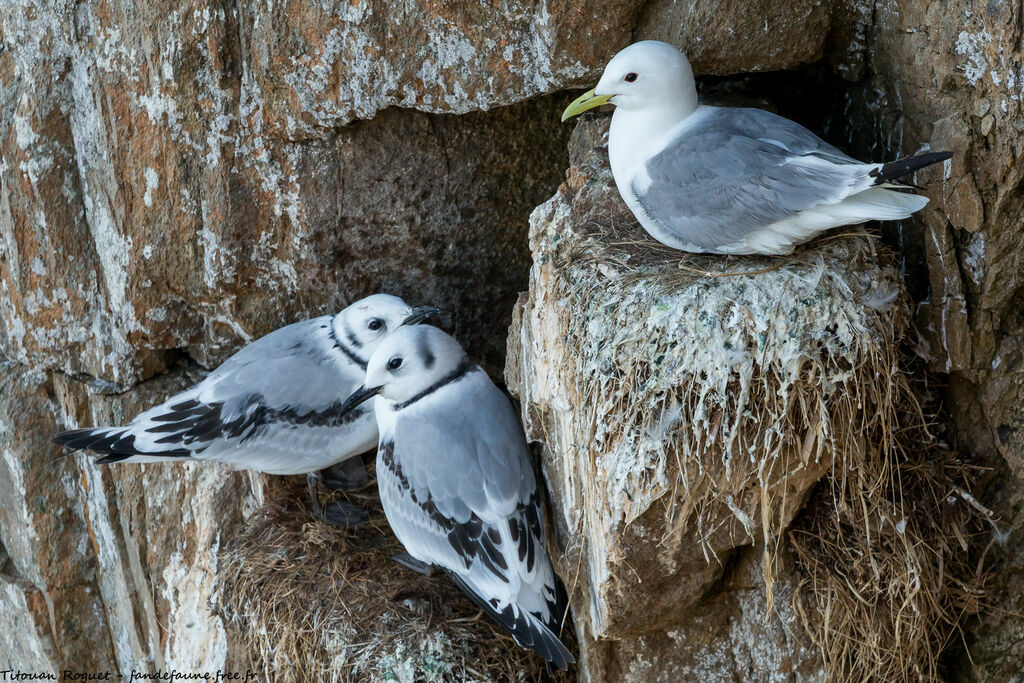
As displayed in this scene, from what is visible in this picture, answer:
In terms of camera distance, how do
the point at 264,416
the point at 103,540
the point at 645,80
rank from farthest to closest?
the point at 103,540 → the point at 264,416 → the point at 645,80

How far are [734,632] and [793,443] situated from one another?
31.2 inches

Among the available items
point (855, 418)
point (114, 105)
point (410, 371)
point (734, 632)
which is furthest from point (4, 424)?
point (855, 418)

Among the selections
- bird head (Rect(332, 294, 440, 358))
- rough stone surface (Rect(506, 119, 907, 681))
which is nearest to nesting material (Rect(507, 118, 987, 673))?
rough stone surface (Rect(506, 119, 907, 681))

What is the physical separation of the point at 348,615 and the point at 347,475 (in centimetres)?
79

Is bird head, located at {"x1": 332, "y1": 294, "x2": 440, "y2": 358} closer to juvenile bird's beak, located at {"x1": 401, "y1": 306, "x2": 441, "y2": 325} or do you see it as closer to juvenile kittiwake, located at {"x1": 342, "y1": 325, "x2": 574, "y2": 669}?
juvenile bird's beak, located at {"x1": 401, "y1": 306, "x2": 441, "y2": 325}

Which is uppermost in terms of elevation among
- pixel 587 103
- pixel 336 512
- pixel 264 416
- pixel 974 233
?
pixel 587 103

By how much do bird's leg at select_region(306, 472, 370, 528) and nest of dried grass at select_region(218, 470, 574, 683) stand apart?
0.14ft

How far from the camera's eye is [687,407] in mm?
2514

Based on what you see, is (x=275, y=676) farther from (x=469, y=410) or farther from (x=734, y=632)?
(x=734, y=632)

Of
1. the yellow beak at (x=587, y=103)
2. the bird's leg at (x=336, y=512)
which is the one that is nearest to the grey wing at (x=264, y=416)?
the bird's leg at (x=336, y=512)

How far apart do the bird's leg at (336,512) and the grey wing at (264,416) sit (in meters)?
0.26

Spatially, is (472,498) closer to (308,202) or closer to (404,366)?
(404,366)

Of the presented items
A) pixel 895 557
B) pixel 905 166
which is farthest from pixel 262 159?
pixel 895 557

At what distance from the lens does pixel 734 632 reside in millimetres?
2977
